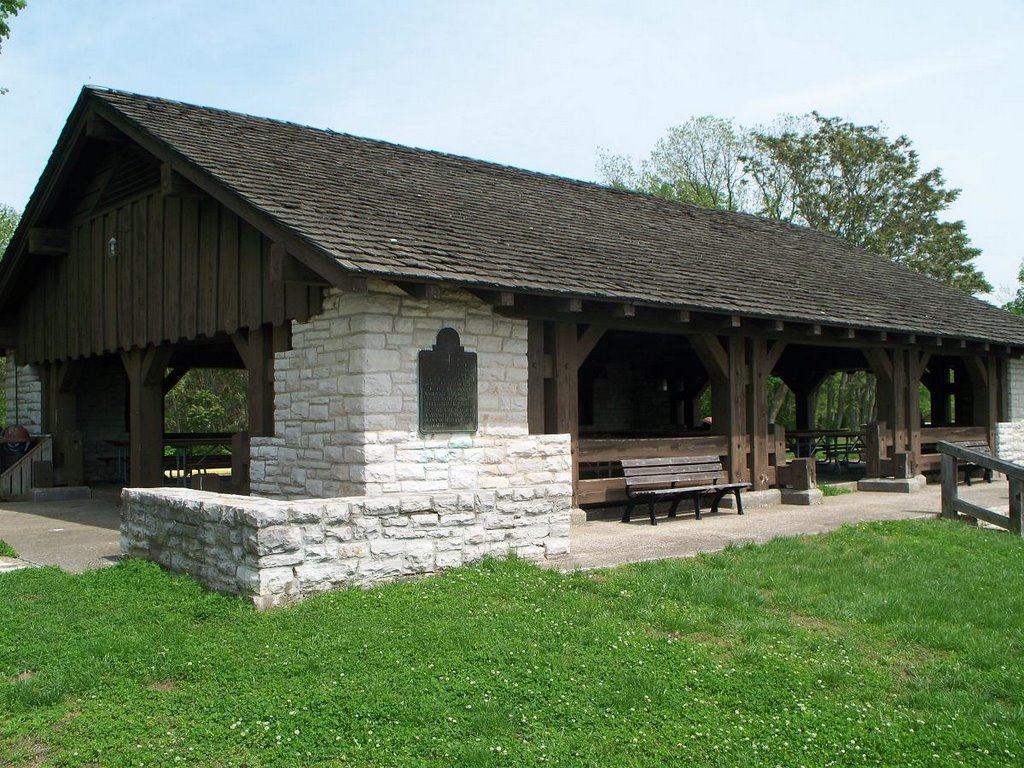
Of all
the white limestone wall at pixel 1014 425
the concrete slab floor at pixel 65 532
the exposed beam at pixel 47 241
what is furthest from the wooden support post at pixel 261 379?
the white limestone wall at pixel 1014 425

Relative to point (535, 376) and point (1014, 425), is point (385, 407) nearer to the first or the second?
point (535, 376)

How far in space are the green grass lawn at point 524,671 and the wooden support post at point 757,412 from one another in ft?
18.7

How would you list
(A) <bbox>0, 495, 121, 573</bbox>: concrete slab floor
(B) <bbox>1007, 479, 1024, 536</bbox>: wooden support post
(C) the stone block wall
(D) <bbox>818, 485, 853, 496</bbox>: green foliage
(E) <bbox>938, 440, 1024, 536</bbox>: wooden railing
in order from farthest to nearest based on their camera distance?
(C) the stone block wall
(D) <bbox>818, 485, 853, 496</bbox>: green foliage
(E) <bbox>938, 440, 1024, 536</bbox>: wooden railing
(B) <bbox>1007, 479, 1024, 536</bbox>: wooden support post
(A) <bbox>0, 495, 121, 573</bbox>: concrete slab floor

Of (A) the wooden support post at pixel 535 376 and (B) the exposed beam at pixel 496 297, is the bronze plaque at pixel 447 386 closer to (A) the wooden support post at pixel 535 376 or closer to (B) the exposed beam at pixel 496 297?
(B) the exposed beam at pixel 496 297

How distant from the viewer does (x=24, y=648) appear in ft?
18.5

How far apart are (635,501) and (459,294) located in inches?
129

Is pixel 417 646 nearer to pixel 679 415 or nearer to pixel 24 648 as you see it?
pixel 24 648

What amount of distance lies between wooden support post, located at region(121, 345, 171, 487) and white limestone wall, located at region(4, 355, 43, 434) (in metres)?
3.71

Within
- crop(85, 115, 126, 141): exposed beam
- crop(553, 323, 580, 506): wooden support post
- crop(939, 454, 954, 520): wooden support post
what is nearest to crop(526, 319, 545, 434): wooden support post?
crop(553, 323, 580, 506): wooden support post

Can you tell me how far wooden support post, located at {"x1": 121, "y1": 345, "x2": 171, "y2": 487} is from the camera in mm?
12750

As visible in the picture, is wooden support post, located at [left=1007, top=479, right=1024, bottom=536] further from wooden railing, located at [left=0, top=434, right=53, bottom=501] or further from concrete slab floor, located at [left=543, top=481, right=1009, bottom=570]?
wooden railing, located at [left=0, top=434, right=53, bottom=501]

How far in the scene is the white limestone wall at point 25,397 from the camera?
15711 mm

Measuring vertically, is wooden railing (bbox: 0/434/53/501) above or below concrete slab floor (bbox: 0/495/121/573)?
above

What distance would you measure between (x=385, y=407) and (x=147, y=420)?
17.4ft
